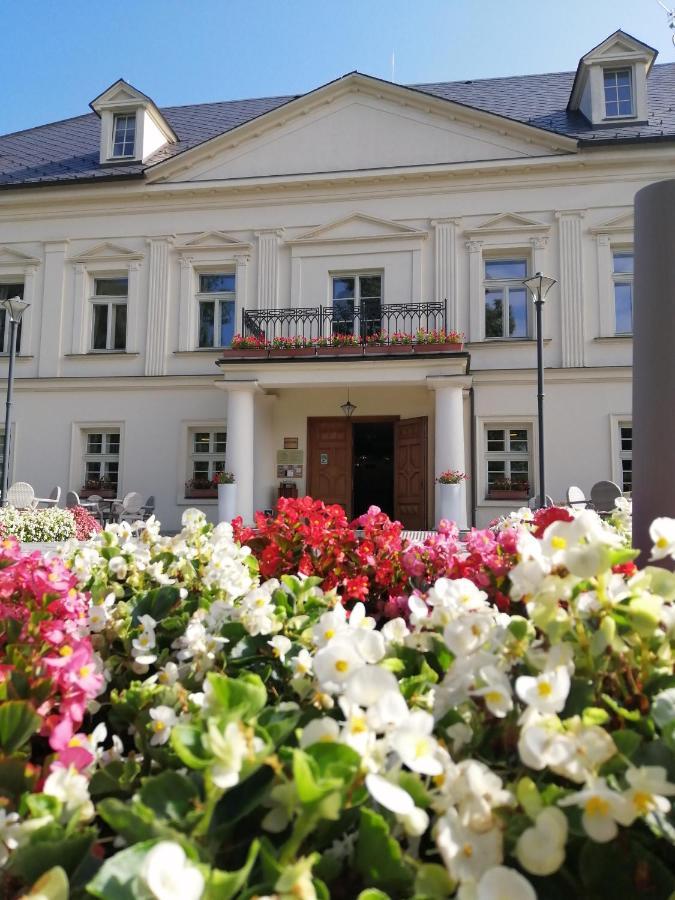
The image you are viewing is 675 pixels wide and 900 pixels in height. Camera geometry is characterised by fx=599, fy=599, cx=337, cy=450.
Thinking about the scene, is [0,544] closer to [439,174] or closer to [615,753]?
[615,753]

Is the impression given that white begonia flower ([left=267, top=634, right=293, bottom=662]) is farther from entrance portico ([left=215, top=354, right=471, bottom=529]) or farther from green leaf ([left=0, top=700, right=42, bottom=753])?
entrance portico ([left=215, top=354, right=471, bottom=529])

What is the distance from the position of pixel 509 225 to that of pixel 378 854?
1423 centimetres

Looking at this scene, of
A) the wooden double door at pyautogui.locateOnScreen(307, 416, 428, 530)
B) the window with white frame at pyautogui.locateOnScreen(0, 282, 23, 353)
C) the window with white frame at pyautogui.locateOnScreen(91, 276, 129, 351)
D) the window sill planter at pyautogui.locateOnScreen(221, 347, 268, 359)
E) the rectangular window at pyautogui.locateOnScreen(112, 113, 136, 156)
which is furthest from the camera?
the rectangular window at pyautogui.locateOnScreen(112, 113, 136, 156)

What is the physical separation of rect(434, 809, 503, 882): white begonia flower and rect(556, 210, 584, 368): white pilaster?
13.0 meters

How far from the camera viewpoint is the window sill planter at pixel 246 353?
12.1 metres

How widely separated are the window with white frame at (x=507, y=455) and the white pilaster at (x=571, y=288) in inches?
69.3

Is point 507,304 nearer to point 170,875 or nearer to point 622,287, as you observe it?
point 622,287

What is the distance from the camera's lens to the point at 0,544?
205 cm

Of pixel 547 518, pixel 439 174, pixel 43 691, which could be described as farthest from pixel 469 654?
pixel 439 174

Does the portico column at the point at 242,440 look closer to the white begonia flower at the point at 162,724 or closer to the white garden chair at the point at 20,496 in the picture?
the white garden chair at the point at 20,496

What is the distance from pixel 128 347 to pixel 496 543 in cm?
1377

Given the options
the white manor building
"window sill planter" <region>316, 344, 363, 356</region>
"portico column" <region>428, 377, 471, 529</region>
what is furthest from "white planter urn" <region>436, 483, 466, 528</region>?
"window sill planter" <region>316, 344, 363, 356</region>

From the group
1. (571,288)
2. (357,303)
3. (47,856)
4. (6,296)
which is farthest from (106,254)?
(47,856)

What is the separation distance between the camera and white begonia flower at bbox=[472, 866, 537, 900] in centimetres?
60
